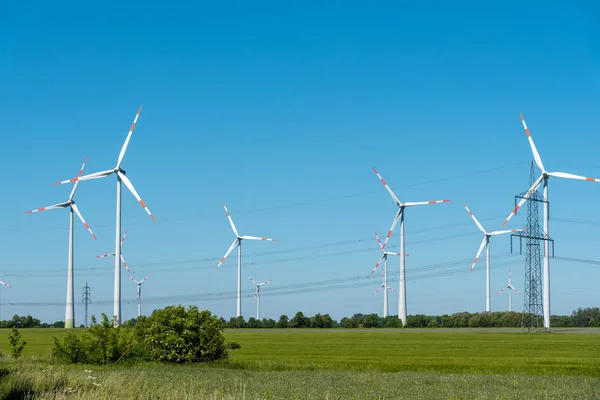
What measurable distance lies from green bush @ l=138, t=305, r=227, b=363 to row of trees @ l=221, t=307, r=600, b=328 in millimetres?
102911

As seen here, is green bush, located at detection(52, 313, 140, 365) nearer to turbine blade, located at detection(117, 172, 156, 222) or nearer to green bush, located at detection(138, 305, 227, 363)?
green bush, located at detection(138, 305, 227, 363)

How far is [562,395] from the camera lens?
3011 cm

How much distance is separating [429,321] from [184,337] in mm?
121489

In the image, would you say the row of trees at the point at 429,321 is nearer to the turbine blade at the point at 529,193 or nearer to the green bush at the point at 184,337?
the turbine blade at the point at 529,193

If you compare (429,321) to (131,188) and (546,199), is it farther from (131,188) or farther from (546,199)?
(131,188)

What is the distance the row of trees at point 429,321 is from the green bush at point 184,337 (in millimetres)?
102911

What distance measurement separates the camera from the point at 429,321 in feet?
561

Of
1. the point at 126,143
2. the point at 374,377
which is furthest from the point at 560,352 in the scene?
the point at 126,143

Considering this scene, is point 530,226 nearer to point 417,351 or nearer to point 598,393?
point 417,351

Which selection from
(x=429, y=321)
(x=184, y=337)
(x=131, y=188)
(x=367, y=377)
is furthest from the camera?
(x=429, y=321)

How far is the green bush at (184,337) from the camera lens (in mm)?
55906

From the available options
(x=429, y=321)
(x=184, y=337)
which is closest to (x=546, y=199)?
(x=429, y=321)

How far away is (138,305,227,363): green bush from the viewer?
55906mm

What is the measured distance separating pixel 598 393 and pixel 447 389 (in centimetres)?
603
